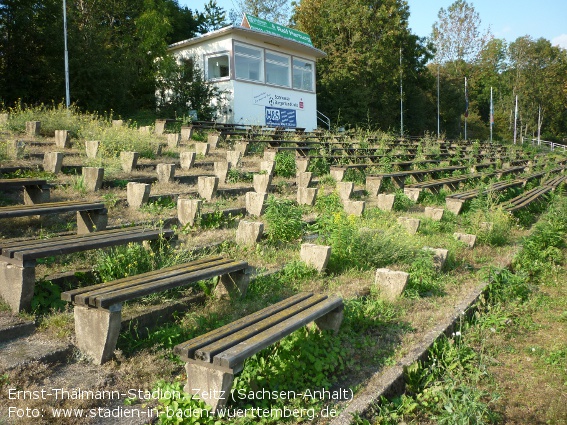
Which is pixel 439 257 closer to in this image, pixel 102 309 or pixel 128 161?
pixel 102 309

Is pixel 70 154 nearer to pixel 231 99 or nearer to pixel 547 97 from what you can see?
pixel 231 99

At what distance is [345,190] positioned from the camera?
30.7ft

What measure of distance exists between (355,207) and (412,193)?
2682 mm

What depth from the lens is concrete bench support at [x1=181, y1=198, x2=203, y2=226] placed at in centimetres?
617

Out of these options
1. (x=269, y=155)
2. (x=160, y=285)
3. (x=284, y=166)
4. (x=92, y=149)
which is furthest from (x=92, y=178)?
(x=269, y=155)

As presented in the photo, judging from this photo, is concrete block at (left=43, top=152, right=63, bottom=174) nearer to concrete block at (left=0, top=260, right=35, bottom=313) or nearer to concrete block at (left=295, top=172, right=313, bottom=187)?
concrete block at (left=0, top=260, right=35, bottom=313)

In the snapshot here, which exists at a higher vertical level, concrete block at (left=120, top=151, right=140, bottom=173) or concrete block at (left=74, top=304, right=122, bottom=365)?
concrete block at (left=120, top=151, right=140, bottom=173)

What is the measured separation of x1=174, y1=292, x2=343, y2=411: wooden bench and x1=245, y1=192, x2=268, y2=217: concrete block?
11.6 feet

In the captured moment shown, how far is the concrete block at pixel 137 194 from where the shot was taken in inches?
258

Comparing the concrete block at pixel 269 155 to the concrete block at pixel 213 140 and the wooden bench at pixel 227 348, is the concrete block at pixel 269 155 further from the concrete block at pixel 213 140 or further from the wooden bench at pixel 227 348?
the wooden bench at pixel 227 348

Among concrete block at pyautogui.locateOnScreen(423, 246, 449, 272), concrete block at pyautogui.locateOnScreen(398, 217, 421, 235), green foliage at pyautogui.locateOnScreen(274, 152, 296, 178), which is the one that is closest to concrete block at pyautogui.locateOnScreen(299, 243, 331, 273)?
concrete block at pyautogui.locateOnScreen(423, 246, 449, 272)

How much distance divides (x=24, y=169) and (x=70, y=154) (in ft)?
6.10

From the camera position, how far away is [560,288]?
6.08m

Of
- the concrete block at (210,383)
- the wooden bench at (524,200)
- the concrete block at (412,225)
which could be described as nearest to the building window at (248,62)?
the wooden bench at (524,200)
